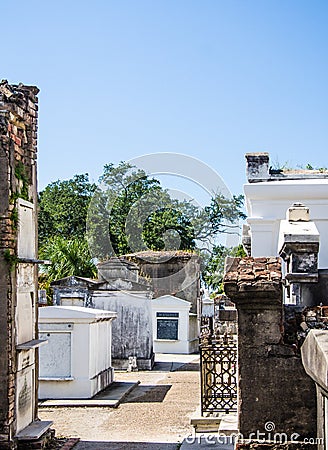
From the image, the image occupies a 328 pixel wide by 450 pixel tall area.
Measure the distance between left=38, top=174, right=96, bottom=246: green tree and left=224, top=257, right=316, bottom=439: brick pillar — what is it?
41.6 m

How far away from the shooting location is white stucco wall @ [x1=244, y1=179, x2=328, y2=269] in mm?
11844

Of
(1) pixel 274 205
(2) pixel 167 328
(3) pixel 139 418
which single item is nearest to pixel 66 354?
(3) pixel 139 418

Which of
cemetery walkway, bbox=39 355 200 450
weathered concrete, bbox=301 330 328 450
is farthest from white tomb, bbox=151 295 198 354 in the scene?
weathered concrete, bbox=301 330 328 450

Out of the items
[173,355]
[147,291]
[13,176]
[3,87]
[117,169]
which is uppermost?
[117,169]

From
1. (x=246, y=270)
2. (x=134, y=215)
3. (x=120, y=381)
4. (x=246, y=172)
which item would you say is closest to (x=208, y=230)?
(x=134, y=215)

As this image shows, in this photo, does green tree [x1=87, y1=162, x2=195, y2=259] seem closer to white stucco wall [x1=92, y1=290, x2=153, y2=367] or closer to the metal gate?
white stucco wall [x1=92, y1=290, x2=153, y2=367]

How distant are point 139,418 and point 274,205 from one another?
16.2 ft

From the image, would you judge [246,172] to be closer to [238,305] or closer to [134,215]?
[238,305]

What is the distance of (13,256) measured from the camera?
9.84 meters

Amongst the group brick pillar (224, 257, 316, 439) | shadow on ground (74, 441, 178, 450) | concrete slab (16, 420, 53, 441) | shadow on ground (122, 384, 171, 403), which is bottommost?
shadow on ground (122, 384, 171, 403)

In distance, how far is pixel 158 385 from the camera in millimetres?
18688

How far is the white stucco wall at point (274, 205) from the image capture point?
11.8 m

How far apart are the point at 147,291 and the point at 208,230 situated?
56.3 ft

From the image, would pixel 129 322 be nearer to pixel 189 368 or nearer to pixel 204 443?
pixel 189 368
